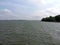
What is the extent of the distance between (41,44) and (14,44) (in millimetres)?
4465

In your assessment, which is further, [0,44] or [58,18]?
[58,18]

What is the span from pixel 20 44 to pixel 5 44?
2.53 metres

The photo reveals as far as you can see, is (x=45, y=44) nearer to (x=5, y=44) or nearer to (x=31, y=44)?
(x=31, y=44)

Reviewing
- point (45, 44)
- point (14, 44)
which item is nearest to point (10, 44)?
point (14, 44)

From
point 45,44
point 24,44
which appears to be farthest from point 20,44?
point 45,44

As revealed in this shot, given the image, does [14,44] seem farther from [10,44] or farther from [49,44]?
[49,44]

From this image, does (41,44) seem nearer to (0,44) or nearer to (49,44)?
(49,44)

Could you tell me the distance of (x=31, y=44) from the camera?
20.2 m

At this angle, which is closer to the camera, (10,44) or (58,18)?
(10,44)

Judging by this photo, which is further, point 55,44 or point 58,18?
point 58,18

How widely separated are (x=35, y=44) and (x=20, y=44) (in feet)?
8.14

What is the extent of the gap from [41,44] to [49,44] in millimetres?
1329

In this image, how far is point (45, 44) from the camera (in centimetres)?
2020

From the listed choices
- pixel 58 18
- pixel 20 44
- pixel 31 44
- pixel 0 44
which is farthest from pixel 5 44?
pixel 58 18
